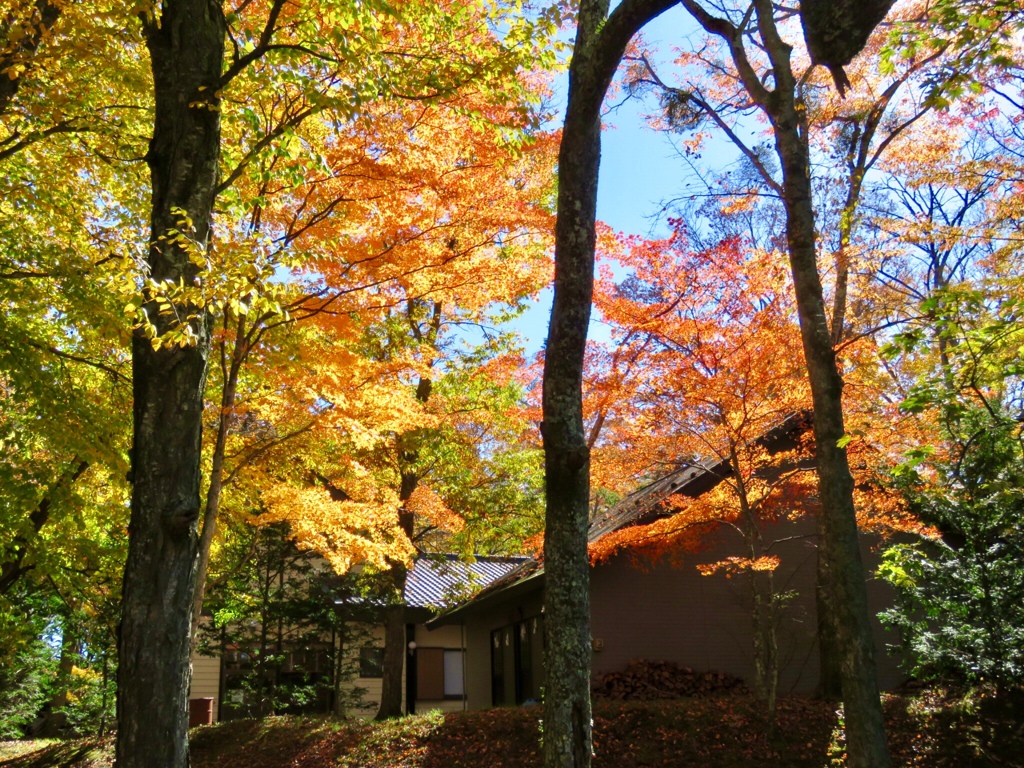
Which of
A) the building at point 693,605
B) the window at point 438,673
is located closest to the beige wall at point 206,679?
the window at point 438,673

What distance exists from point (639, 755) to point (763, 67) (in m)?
11.4

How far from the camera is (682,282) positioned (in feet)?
36.4

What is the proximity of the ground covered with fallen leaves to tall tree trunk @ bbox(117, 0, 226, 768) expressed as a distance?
281 inches

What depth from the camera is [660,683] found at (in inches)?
518

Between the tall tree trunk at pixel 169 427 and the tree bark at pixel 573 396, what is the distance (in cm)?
208

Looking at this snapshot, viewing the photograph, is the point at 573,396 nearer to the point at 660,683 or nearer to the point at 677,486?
the point at 677,486

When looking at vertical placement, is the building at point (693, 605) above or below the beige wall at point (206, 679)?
above

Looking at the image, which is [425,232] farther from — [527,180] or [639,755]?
[639,755]

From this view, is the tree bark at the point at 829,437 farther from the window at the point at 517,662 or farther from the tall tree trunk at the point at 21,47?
the window at the point at 517,662

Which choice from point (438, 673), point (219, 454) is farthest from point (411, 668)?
point (219, 454)

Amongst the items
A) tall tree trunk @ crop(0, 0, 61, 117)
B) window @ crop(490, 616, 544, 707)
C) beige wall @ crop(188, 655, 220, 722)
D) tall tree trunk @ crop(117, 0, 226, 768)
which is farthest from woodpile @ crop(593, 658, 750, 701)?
beige wall @ crop(188, 655, 220, 722)

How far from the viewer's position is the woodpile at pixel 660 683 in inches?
506

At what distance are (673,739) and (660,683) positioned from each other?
8.71ft

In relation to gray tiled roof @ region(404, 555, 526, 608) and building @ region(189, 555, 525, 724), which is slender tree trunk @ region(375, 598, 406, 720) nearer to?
gray tiled roof @ region(404, 555, 526, 608)
